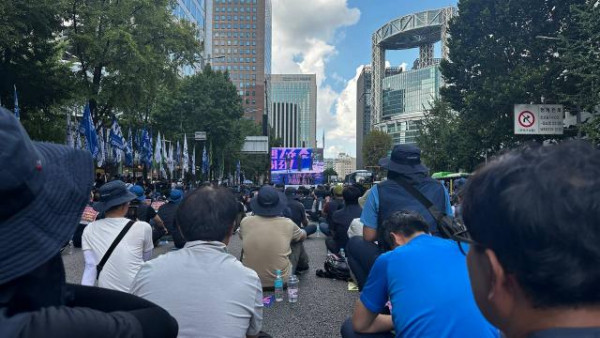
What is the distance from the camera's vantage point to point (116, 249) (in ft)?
12.9

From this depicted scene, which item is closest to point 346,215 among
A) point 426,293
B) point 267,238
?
point 267,238

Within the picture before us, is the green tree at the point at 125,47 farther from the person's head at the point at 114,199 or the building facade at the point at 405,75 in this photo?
the building facade at the point at 405,75

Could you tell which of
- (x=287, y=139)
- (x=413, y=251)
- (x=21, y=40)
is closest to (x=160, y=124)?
(x=21, y=40)

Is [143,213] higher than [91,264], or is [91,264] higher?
[91,264]

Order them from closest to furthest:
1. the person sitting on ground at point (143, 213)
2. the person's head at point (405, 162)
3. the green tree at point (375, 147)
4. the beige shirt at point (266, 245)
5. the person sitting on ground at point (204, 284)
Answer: the person sitting on ground at point (204, 284) → the person's head at point (405, 162) → the beige shirt at point (266, 245) → the person sitting on ground at point (143, 213) → the green tree at point (375, 147)

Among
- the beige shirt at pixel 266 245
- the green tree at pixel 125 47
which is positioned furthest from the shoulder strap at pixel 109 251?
the green tree at pixel 125 47

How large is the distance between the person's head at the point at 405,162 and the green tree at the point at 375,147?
249 ft

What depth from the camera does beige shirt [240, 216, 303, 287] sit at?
20.9ft

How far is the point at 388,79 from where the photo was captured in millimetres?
135000

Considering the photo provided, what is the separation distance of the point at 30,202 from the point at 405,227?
95.7 inches

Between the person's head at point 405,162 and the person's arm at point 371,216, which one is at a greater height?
the person's head at point 405,162

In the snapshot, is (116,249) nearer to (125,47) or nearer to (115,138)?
(125,47)

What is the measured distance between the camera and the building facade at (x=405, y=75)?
121m

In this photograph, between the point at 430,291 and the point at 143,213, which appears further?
the point at 143,213
